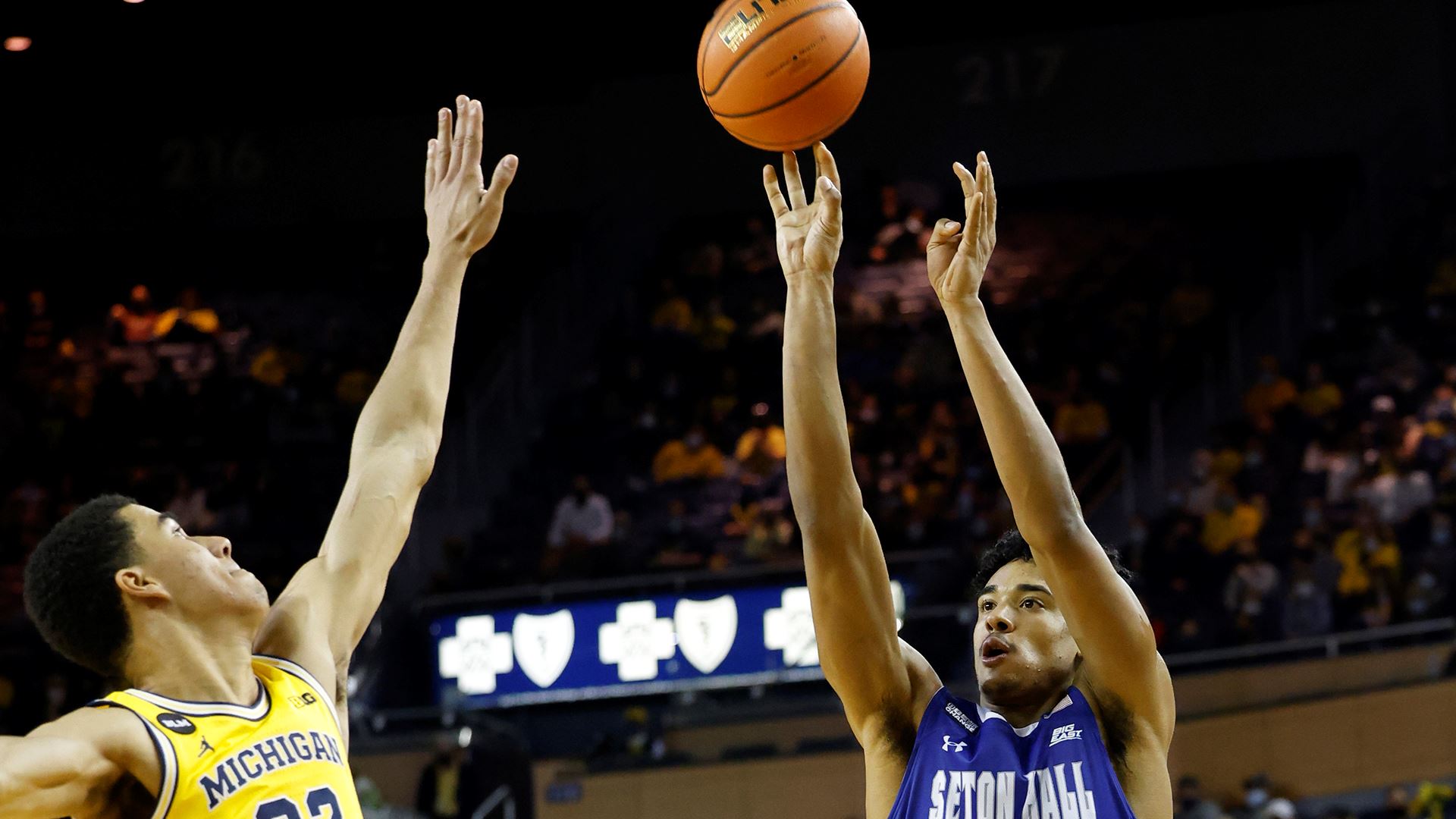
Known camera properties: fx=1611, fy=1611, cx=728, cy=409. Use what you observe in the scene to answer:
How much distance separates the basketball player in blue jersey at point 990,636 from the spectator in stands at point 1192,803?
6998 millimetres

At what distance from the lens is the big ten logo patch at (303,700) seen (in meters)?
2.73

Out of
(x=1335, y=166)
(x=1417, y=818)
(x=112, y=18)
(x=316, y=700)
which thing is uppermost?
(x=112, y=18)

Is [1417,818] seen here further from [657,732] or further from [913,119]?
[913,119]

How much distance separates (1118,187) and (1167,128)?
78 cm

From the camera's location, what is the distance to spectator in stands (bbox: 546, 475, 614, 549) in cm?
1322

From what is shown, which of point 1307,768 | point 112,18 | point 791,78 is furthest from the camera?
point 112,18

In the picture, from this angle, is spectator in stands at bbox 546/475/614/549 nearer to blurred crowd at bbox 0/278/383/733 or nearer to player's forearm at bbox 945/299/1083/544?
blurred crowd at bbox 0/278/383/733

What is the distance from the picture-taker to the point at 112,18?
15.0 m

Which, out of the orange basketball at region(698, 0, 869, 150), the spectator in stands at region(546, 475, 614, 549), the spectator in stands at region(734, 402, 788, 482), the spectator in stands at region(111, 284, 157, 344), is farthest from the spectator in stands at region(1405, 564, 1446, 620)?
the spectator in stands at region(111, 284, 157, 344)

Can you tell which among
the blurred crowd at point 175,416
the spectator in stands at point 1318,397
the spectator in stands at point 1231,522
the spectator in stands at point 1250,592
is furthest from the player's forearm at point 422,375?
the spectator in stands at point 1318,397

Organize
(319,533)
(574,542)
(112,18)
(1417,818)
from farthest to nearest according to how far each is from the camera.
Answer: (112,18) → (319,533) → (574,542) → (1417,818)

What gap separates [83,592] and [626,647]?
9169mm

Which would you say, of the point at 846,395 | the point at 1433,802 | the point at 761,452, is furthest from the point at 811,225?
the point at 846,395

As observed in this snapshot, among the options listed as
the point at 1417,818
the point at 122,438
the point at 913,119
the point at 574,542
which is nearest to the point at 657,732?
the point at 574,542
